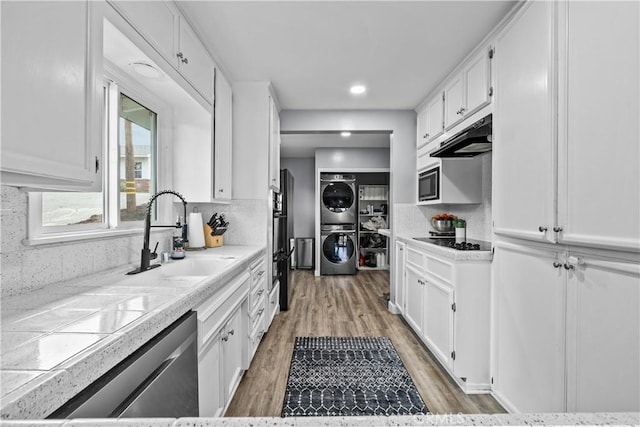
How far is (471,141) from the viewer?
2.20 meters

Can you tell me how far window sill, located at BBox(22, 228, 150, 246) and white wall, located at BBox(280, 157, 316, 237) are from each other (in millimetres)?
4969

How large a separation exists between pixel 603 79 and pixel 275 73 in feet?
7.44

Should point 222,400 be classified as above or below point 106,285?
below

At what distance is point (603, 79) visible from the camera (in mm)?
1163

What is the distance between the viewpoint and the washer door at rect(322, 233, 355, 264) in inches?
236

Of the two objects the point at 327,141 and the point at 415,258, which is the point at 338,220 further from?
the point at 415,258

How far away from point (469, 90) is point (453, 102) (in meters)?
0.28

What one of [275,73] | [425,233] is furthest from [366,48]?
[425,233]

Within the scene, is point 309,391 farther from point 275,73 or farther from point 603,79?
point 275,73

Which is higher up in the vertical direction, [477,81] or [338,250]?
[477,81]

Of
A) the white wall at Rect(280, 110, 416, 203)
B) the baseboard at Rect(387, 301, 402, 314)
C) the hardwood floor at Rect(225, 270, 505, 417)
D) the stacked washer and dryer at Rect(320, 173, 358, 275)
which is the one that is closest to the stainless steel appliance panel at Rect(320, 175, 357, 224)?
the stacked washer and dryer at Rect(320, 173, 358, 275)

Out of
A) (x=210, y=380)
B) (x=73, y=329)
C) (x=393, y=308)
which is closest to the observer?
(x=73, y=329)

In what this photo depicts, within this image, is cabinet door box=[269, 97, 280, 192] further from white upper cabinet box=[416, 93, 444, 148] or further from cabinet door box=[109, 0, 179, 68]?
white upper cabinet box=[416, 93, 444, 148]

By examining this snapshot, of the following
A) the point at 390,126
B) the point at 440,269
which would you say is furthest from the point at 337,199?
the point at 440,269
